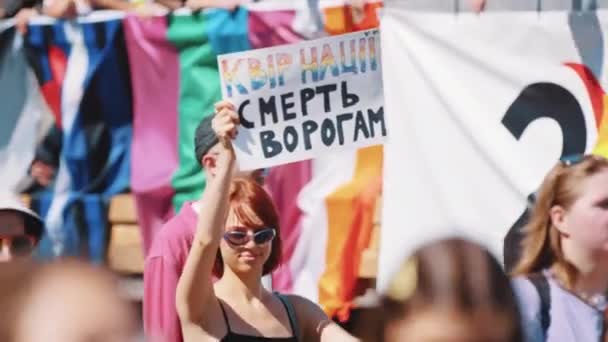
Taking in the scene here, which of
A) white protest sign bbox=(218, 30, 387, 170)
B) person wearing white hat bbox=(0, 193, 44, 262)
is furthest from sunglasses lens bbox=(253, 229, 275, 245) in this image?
person wearing white hat bbox=(0, 193, 44, 262)

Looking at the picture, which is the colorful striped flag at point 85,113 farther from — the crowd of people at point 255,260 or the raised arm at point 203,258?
the raised arm at point 203,258

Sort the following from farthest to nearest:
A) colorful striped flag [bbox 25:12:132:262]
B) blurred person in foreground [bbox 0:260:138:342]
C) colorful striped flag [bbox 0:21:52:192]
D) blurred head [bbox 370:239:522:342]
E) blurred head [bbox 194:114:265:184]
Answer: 1. colorful striped flag [bbox 0:21:52:192]
2. colorful striped flag [bbox 25:12:132:262]
3. blurred head [bbox 194:114:265:184]
4. blurred head [bbox 370:239:522:342]
5. blurred person in foreground [bbox 0:260:138:342]

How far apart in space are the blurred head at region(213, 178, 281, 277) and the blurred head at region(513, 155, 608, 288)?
25.0 inches

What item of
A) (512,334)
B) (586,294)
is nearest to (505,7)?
(586,294)

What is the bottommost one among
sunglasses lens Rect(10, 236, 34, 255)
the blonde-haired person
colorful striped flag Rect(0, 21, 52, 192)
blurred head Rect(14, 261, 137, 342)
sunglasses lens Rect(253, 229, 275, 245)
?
colorful striped flag Rect(0, 21, 52, 192)

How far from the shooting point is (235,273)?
3.97 m

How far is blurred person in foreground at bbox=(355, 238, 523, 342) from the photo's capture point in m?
2.21

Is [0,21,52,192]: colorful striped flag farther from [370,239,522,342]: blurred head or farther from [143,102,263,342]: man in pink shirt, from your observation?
[370,239,522,342]: blurred head

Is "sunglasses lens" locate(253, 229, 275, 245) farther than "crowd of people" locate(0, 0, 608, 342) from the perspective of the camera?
Yes

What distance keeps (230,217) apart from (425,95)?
2261 millimetres

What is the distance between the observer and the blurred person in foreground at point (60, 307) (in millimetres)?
2035

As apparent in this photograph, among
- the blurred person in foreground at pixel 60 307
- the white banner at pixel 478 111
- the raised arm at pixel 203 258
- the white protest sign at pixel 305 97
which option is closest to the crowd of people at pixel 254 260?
the raised arm at pixel 203 258

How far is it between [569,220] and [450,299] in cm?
190

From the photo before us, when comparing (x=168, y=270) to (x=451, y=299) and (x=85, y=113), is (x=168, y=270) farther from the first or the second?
(x=85, y=113)
